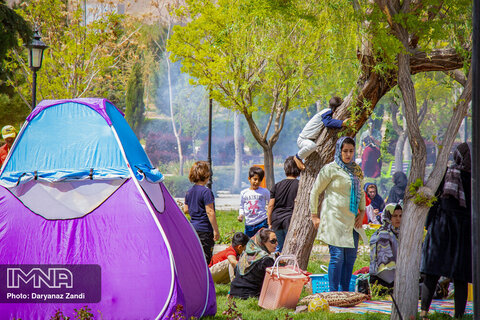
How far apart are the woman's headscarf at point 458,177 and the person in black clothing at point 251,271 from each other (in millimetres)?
2091

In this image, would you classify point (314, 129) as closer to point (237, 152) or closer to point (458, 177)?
point (458, 177)

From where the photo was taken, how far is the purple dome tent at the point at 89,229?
206 inches

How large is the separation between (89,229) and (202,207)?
2184 mm

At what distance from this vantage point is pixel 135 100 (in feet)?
134

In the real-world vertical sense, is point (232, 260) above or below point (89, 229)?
below

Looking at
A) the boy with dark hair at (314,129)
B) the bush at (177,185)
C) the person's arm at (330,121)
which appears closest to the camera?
the person's arm at (330,121)

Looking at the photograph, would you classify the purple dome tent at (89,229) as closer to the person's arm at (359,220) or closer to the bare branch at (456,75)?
the person's arm at (359,220)

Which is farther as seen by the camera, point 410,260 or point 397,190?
point 397,190

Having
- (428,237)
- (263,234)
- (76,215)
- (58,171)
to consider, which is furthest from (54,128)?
(428,237)

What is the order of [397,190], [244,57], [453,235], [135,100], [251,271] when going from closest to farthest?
[453,235] → [251,271] → [244,57] → [397,190] → [135,100]

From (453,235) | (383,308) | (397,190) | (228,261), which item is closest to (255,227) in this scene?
(228,261)

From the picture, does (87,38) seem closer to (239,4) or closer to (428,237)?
(239,4)

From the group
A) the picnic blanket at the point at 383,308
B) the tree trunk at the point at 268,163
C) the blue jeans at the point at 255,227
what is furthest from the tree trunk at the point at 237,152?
the picnic blanket at the point at 383,308

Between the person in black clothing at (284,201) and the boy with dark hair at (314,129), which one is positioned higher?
the boy with dark hair at (314,129)
